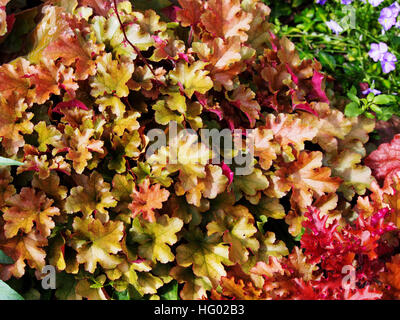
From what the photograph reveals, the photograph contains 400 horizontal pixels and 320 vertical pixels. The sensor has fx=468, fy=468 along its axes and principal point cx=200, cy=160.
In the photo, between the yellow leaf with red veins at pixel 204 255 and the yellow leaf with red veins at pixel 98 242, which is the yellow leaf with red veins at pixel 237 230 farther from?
the yellow leaf with red veins at pixel 98 242

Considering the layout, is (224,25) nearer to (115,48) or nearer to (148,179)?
(115,48)

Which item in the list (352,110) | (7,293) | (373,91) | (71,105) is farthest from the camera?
(373,91)

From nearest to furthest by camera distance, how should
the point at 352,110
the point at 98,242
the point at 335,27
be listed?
1. the point at 98,242
2. the point at 352,110
3. the point at 335,27

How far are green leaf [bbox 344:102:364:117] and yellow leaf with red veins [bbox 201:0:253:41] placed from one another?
0.73m

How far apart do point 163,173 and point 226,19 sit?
2.60 ft

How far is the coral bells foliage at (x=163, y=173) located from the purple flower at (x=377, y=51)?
0.81 m

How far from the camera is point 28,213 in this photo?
73.7 inches

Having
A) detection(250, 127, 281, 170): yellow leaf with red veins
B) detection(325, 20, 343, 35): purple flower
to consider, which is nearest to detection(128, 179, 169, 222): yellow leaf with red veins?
detection(250, 127, 281, 170): yellow leaf with red veins

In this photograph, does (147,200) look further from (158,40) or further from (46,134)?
(158,40)

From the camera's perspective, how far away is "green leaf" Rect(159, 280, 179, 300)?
2.14m

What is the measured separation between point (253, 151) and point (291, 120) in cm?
23

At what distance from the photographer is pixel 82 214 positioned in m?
2.07

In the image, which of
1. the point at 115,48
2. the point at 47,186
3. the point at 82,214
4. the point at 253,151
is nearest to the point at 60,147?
the point at 47,186

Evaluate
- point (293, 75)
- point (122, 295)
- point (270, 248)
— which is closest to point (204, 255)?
point (270, 248)
